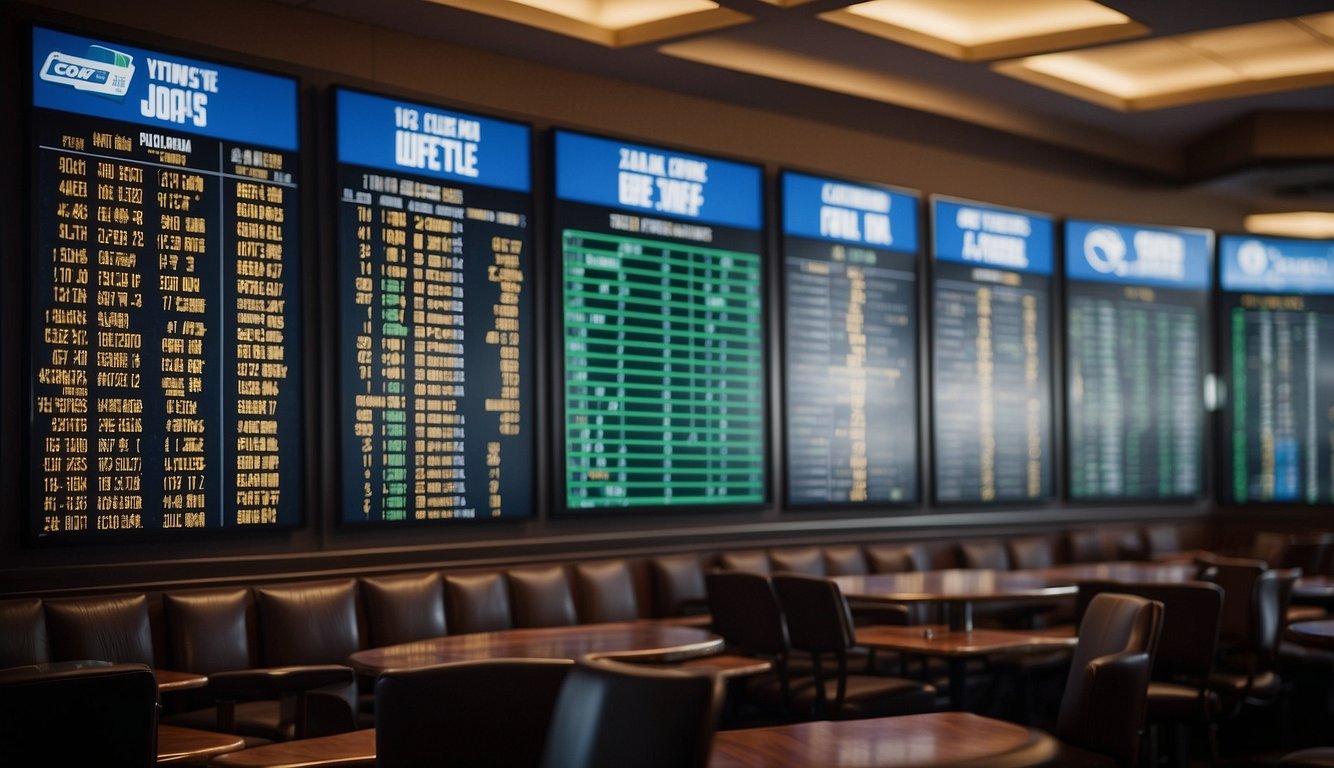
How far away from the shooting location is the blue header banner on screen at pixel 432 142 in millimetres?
5770

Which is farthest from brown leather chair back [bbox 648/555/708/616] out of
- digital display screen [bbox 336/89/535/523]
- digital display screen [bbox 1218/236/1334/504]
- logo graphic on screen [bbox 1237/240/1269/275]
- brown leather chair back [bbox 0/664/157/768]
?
logo graphic on screen [bbox 1237/240/1269/275]


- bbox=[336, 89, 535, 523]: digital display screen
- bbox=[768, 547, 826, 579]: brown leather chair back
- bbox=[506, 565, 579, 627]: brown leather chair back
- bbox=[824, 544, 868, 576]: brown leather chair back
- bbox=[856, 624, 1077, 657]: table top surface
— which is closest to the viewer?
bbox=[856, 624, 1077, 657]: table top surface

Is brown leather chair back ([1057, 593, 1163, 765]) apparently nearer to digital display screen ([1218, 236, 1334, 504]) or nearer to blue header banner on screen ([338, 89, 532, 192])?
blue header banner on screen ([338, 89, 532, 192])

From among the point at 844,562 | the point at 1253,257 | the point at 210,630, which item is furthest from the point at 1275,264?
the point at 210,630

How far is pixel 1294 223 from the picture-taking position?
1097cm

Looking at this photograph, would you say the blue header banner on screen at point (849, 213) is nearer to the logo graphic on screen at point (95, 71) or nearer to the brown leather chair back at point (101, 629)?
the logo graphic on screen at point (95, 71)

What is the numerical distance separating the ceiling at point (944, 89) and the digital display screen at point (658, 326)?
45 centimetres

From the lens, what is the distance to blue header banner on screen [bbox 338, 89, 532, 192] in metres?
5.77

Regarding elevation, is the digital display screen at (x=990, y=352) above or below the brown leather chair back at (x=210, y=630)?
above

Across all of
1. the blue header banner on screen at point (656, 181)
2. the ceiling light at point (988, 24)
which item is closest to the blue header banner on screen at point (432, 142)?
the blue header banner on screen at point (656, 181)

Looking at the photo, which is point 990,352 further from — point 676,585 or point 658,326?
point 676,585

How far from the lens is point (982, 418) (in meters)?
8.69

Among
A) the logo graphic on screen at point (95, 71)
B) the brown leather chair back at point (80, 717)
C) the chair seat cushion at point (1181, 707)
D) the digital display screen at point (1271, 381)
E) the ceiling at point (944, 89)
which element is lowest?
the chair seat cushion at point (1181, 707)

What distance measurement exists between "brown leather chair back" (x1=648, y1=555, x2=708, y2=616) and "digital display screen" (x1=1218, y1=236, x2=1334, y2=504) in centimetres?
507
